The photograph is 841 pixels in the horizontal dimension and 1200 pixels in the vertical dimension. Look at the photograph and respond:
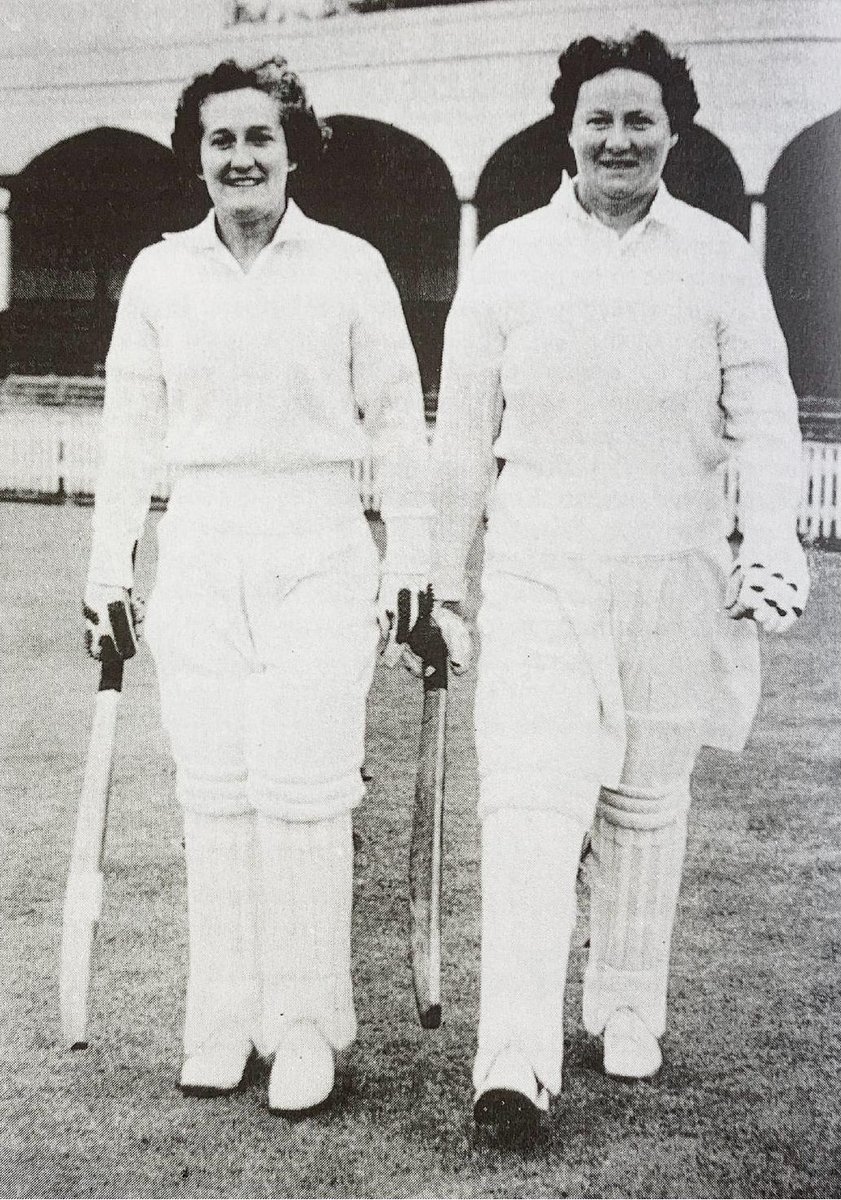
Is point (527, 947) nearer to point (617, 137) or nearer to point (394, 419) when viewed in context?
point (394, 419)

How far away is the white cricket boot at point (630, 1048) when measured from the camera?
72.6 inches

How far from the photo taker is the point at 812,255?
6.56 feet

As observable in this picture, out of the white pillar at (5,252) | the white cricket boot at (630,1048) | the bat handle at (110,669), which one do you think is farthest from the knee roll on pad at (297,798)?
the white pillar at (5,252)

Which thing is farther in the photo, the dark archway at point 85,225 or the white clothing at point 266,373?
the dark archway at point 85,225

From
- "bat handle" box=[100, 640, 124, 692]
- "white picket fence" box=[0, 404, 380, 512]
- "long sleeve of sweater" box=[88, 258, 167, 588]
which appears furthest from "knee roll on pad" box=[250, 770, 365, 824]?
"white picket fence" box=[0, 404, 380, 512]

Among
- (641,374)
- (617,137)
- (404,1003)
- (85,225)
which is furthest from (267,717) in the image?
(85,225)

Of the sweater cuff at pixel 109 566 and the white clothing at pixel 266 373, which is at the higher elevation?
the white clothing at pixel 266 373

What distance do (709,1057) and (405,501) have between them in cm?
93

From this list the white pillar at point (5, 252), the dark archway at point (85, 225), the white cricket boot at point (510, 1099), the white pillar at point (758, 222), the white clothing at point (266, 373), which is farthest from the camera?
the white pillar at point (5, 252)

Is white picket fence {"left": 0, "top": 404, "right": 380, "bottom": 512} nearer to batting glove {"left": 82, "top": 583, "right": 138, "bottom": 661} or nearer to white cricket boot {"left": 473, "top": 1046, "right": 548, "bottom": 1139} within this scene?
batting glove {"left": 82, "top": 583, "right": 138, "bottom": 661}

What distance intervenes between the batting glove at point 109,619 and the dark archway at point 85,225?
51 centimetres

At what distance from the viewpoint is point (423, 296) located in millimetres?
2385

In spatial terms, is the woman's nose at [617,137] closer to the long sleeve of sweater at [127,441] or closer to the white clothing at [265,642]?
the white clothing at [265,642]

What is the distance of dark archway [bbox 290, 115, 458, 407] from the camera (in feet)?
6.28
